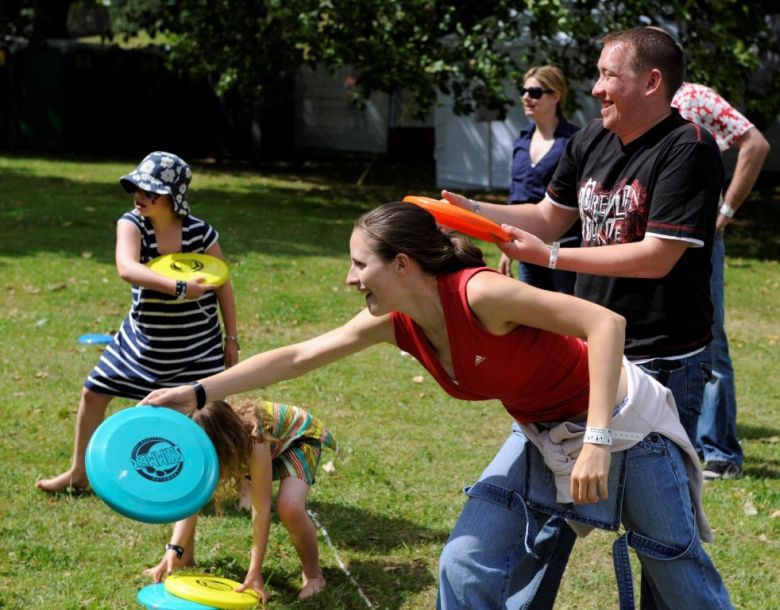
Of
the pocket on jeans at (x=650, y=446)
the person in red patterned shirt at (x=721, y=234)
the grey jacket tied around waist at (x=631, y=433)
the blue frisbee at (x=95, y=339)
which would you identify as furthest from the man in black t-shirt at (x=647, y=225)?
the blue frisbee at (x=95, y=339)

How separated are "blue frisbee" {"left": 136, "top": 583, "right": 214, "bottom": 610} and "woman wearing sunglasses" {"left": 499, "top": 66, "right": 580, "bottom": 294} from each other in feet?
10.5

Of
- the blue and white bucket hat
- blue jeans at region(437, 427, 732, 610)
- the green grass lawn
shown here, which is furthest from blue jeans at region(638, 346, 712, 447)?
the blue and white bucket hat

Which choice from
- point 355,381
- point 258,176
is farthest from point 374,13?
point 355,381

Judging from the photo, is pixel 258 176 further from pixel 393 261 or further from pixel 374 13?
pixel 393 261

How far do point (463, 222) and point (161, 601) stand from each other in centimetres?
194

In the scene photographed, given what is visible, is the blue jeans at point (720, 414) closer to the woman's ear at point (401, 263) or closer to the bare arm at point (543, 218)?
the bare arm at point (543, 218)

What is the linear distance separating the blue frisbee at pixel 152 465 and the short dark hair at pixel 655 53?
6.14 ft

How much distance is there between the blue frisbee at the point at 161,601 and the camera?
13.1ft

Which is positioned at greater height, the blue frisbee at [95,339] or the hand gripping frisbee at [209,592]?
the hand gripping frisbee at [209,592]

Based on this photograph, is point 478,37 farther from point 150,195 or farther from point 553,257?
point 553,257

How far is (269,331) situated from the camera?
9.38 m

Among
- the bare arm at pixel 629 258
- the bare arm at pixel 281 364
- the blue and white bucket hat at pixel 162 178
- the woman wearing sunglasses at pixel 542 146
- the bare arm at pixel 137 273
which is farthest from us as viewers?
the woman wearing sunglasses at pixel 542 146

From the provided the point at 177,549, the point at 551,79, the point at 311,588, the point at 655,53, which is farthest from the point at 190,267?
the point at 551,79

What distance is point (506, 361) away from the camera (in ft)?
9.82
